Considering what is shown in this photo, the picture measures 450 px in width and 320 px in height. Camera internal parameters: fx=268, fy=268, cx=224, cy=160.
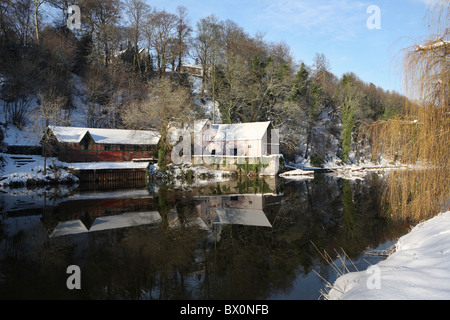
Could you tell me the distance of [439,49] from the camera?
519 cm

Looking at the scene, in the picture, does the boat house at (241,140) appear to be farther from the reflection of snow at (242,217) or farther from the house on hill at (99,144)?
the reflection of snow at (242,217)

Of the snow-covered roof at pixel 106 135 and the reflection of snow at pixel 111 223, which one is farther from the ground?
the snow-covered roof at pixel 106 135

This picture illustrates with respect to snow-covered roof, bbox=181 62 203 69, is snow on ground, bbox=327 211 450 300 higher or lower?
lower

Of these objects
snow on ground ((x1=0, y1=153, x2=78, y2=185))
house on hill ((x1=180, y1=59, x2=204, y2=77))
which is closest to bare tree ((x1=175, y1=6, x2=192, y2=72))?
house on hill ((x1=180, y1=59, x2=204, y2=77))

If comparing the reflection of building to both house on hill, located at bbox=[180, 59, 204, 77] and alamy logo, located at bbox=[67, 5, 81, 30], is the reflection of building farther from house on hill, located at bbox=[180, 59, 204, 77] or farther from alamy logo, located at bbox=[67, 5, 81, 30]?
house on hill, located at bbox=[180, 59, 204, 77]

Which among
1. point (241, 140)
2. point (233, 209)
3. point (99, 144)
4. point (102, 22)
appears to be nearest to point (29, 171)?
point (99, 144)

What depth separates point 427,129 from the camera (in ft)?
17.6

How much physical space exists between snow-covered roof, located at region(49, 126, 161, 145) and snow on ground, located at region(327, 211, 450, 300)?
Answer: 2500 cm

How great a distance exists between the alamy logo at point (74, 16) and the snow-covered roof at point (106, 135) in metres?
18.5

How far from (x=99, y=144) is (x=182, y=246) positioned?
932 inches

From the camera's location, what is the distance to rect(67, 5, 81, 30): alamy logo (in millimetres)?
37062

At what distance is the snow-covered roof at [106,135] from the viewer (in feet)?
86.8

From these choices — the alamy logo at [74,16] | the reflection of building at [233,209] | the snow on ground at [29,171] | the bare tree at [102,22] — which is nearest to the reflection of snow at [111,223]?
the reflection of building at [233,209]
